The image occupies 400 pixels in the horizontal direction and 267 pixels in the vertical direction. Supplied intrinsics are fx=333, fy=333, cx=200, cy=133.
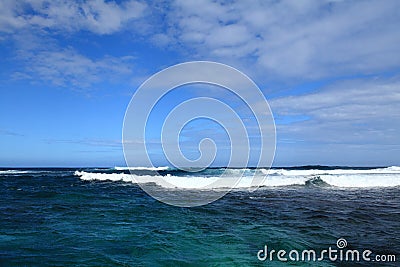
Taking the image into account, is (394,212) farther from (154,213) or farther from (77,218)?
(77,218)

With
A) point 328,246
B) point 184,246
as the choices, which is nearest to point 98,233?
point 184,246

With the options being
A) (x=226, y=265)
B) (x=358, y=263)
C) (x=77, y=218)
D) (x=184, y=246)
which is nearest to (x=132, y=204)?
(x=77, y=218)

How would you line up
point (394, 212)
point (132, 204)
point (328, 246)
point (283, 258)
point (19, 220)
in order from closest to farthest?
point (283, 258)
point (328, 246)
point (19, 220)
point (394, 212)
point (132, 204)

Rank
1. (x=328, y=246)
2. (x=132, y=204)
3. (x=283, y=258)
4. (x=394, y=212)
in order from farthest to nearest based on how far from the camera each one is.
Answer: (x=132, y=204) → (x=394, y=212) → (x=328, y=246) → (x=283, y=258)

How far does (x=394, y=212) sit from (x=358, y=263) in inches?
362

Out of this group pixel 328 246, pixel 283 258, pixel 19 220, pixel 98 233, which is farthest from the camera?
pixel 19 220

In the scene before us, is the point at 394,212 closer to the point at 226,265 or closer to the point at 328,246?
the point at 328,246

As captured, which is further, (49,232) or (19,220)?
(19,220)

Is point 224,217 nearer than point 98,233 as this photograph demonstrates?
No

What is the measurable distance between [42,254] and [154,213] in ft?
23.9

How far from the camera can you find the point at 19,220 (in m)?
13.6

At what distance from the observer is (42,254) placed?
8.73 metres

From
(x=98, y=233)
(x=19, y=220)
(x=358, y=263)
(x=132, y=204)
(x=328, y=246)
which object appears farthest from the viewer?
(x=132, y=204)

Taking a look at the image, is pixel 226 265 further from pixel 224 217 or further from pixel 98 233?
pixel 224 217
